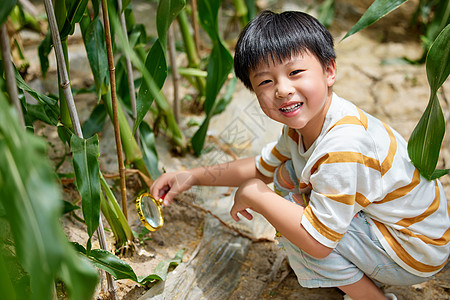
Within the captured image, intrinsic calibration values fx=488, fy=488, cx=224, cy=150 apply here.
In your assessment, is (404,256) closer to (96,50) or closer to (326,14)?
(96,50)

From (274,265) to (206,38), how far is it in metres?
1.31

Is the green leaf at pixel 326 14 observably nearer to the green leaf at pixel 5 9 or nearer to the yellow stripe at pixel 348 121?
the yellow stripe at pixel 348 121

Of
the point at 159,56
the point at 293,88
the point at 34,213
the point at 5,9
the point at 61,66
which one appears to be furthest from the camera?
the point at 159,56

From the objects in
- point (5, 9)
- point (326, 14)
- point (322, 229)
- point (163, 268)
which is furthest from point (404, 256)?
point (326, 14)

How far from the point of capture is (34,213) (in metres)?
0.56

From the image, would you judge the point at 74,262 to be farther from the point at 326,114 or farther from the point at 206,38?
the point at 206,38

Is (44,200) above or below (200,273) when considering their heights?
above

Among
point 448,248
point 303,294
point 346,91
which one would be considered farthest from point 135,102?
point 346,91

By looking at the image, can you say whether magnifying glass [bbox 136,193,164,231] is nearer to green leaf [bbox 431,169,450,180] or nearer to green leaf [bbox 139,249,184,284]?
green leaf [bbox 139,249,184,284]

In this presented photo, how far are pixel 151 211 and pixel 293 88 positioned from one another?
1.51ft

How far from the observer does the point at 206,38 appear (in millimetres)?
2262

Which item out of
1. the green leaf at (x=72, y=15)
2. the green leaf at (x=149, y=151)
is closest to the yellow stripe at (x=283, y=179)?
the green leaf at (x=149, y=151)

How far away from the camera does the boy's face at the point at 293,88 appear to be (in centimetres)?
97

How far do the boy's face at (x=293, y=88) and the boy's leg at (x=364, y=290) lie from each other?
1.21 feet
